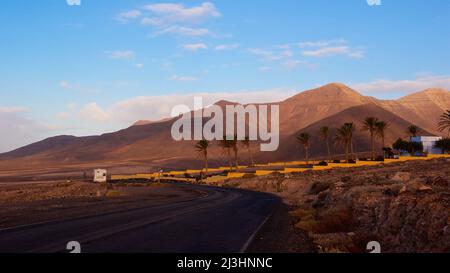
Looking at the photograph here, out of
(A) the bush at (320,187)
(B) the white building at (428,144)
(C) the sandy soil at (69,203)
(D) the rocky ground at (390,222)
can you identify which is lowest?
(C) the sandy soil at (69,203)

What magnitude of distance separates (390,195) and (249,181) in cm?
7227

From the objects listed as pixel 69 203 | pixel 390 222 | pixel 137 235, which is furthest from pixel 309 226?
pixel 69 203

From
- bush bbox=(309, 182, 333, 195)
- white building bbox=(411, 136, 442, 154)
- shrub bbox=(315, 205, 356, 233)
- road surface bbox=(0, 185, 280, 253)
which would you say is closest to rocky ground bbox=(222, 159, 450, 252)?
shrub bbox=(315, 205, 356, 233)

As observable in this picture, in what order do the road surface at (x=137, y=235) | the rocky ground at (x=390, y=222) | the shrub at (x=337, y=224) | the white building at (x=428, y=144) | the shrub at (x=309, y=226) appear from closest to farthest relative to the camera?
1. the rocky ground at (x=390, y=222)
2. the road surface at (x=137, y=235)
3. the shrub at (x=337, y=224)
4. the shrub at (x=309, y=226)
5. the white building at (x=428, y=144)

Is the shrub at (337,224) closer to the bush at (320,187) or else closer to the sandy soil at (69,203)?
the sandy soil at (69,203)

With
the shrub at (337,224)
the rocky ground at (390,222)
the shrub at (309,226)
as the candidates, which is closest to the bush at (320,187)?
the rocky ground at (390,222)

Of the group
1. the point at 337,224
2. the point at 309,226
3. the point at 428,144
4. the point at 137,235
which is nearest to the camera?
the point at 137,235

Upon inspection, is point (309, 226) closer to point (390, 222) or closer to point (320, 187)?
point (390, 222)

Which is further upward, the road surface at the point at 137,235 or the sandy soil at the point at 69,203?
the road surface at the point at 137,235

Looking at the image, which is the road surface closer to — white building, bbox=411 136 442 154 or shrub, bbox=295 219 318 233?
shrub, bbox=295 219 318 233

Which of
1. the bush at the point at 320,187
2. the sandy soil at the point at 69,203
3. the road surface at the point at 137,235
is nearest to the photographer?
the road surface at the point at 137,235

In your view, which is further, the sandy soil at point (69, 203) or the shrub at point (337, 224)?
the sandy soil at point (69, 203)

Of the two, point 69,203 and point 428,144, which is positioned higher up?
point 428,144
